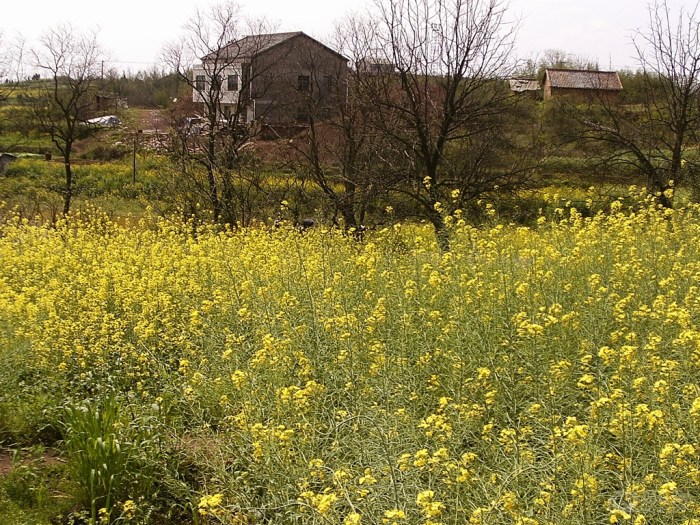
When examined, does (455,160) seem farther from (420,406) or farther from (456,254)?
(420,406)

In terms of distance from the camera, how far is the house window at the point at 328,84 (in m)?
14.5

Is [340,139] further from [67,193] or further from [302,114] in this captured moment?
[67,193]

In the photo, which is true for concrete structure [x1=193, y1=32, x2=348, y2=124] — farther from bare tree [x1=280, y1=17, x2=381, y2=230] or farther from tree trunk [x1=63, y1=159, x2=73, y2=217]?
tree trunk [x1=63, y1=159, x2=73, y2=217]

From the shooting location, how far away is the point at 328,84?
15.4m

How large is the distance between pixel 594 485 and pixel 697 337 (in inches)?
51.0

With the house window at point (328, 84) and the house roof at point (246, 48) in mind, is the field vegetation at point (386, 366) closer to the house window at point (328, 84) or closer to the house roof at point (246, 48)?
the house window at point (328, 84)

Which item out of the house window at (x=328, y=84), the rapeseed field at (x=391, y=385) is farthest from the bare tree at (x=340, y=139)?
the rapeseed field at (x=391, y=385)

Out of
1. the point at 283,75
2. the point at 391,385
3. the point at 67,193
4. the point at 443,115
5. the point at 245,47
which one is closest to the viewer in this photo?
the point at 391,385

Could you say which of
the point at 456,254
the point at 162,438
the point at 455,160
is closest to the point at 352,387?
the point at 162,438

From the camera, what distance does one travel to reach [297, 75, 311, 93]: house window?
15.4 m

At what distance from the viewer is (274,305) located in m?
5.47

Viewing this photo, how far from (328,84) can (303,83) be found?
1.09 m

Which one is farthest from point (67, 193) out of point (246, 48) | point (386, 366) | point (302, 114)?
point (386, 366)

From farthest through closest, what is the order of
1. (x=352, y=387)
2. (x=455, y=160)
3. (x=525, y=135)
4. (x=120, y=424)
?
(x=525, y=135) < (x=455, y=160) < (x=120, y=424) < (x=352, y=387)
